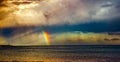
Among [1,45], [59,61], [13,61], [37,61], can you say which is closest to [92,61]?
[59,61]

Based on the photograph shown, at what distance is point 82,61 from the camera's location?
46.4 metres

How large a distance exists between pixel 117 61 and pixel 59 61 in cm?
797

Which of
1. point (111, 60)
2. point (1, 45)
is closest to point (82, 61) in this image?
point (111, 60)

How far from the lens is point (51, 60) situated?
1859 inches

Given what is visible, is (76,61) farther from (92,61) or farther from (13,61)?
(13,61)

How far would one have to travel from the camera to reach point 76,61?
46406 millimetres

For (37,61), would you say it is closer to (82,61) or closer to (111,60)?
(82,61)

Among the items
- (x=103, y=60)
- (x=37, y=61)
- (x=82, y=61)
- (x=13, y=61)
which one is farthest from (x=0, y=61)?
(x=103, y=60)

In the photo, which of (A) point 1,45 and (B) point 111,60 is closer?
(B) point 111,60

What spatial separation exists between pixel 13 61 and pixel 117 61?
560 inches

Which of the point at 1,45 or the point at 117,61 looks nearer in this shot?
the point at 117,61

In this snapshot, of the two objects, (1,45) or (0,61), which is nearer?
(0,61)

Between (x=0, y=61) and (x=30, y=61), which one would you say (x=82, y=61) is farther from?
(x=0, y=61)

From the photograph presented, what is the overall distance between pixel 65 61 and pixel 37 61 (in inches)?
152
